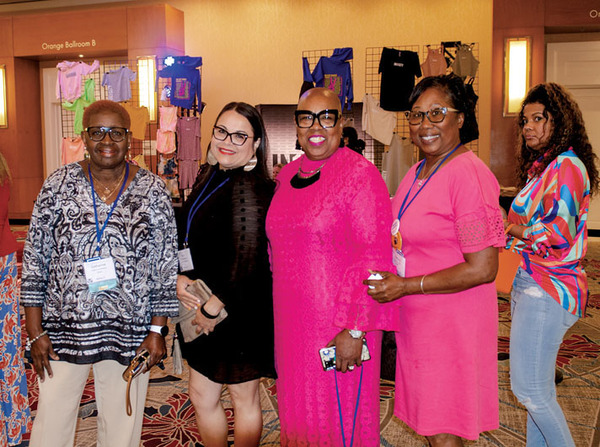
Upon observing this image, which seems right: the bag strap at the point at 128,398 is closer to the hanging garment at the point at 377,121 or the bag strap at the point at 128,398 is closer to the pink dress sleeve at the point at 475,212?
the pink dress sleeve at the point at 475,212

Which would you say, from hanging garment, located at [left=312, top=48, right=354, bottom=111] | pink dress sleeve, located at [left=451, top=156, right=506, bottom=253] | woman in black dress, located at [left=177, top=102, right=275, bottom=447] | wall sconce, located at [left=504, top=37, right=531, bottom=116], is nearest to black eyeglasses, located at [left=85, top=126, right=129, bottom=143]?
woman in black dress, located at [left=177, top=102, right=275, bottom=447]

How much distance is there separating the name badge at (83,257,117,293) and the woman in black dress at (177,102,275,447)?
12.3 inches

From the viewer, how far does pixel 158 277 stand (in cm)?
211

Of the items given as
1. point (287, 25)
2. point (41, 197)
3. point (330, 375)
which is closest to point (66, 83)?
point (287, 25)

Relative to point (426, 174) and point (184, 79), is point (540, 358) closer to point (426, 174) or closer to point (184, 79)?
point (426, 174)

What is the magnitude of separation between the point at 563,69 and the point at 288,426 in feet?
33.1

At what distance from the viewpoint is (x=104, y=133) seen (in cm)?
201

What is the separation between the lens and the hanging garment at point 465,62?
7.50 metres

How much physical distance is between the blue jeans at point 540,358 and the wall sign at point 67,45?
10.8 meters

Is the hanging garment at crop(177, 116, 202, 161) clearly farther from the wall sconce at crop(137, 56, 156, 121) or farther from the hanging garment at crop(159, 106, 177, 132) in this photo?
the wall sconce at crop(137, 56, 156, 121)

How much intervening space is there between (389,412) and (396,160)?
569cm

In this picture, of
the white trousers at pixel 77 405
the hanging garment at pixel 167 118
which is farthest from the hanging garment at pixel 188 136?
the white trousers at pixel 77 405

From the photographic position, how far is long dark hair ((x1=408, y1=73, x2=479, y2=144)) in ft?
6.08

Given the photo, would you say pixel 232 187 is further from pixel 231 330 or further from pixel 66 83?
pixel 66 83
